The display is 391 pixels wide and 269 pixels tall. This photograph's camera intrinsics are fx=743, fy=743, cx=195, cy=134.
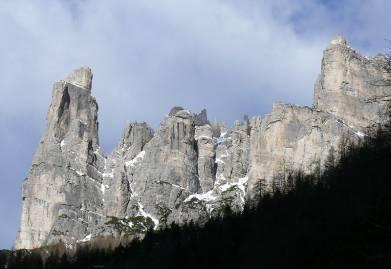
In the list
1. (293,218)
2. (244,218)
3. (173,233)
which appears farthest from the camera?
(173,233)

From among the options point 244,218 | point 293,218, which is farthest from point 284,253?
point 244,218

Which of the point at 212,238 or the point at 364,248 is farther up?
the point at 212,238

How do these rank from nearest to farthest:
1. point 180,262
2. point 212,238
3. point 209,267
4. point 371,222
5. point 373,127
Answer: point 371,222, point 373,127, point 209,267, point 180,262, point 212,238

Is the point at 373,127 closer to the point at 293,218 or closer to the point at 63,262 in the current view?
the point at 293,218

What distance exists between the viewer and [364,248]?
45.7 ft

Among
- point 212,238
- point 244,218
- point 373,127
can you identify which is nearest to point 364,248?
point 373,127

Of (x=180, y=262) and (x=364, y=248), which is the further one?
(x=180, y=262)

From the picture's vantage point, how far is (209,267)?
311 ft

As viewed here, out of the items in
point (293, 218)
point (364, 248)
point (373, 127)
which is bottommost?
point (364, 248)

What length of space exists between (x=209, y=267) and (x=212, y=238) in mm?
18922

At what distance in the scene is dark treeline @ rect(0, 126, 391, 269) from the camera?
1412 cm

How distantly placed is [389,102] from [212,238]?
100660 mm

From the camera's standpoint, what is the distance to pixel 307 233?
212 feet

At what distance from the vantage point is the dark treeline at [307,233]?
14125 millimetres
